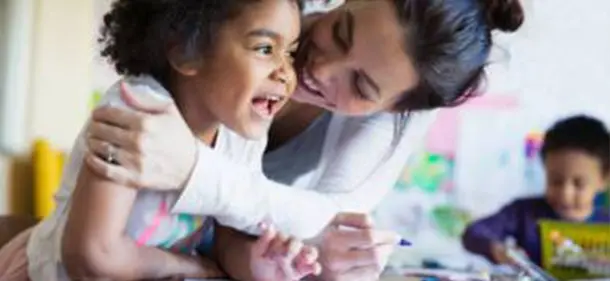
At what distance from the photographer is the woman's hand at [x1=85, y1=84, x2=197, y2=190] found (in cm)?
52

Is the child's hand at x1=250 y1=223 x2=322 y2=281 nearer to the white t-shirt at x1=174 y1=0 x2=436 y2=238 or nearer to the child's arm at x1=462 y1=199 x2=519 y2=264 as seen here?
the white t-shirt at x1=174 y1=0 x2=436 y2=238

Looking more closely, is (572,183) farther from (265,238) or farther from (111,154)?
(111,154)

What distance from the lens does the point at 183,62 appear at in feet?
1.77

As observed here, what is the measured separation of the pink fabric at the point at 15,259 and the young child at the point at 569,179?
555 mm

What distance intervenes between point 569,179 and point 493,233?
0.13 meters

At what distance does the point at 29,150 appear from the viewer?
62cm

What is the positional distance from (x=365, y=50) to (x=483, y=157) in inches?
16.0

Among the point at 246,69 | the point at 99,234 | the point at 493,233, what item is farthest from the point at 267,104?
the point at 493,233

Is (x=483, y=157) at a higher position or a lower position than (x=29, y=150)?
lower

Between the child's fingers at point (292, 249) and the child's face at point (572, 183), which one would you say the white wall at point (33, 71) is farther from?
the child's face at point (572, 183)

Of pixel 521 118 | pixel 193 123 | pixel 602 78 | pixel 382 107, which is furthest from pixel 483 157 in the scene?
pixel 193 123

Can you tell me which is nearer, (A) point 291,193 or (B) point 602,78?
(A) point 291,193

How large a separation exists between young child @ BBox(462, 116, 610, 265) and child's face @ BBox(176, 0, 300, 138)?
48 centimetres

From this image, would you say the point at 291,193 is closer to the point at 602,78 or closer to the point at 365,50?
the point at 365,50
